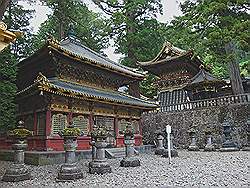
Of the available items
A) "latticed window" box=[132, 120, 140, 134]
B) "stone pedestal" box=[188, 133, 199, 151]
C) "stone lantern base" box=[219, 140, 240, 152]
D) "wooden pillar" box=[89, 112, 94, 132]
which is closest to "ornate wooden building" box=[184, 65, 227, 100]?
"stone pedestal" box=[188, 133, 199, 151]

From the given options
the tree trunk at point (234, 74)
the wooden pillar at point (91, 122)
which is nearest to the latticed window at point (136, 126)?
the wooden pillar at point (91, 122)

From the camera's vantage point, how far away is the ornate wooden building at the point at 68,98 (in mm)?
13211

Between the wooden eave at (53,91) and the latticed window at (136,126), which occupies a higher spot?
the wooden eave at (53,91)

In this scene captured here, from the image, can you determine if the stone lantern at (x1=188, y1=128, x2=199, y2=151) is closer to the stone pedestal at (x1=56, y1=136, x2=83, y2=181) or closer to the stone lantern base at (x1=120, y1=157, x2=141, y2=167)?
the stone lantern base at (x1=120, y1=157, x2=141, y2=167)

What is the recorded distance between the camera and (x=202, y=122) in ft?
62.9

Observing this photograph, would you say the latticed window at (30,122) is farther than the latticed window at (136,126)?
No

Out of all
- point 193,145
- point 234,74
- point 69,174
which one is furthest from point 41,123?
point 234,74

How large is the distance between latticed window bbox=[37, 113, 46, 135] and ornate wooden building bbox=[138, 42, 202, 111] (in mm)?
12581

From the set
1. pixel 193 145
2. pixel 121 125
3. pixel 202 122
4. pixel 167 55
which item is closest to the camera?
pixel 193 145

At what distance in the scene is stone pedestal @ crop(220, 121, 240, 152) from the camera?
15.8 meters

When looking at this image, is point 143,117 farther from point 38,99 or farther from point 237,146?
point 38,99

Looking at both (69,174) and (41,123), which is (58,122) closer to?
(41,123)

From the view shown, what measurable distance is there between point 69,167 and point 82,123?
23.2 feet

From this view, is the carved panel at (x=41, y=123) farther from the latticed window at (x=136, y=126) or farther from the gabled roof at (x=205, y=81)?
the gabled roof at (x=205, y=81)
